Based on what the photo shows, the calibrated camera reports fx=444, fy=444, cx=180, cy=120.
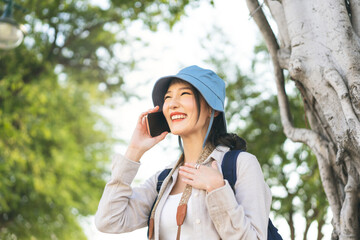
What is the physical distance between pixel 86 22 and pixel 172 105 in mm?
8706

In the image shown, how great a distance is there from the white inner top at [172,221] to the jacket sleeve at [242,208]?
20 centimetres

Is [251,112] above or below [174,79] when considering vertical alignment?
below

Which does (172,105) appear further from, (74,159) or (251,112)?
(74,159)

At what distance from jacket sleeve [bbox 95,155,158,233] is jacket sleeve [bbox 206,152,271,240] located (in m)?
0.61

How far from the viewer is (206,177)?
2197 millimetres

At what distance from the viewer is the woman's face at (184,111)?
8.36ft

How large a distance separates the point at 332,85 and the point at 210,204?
96 cm

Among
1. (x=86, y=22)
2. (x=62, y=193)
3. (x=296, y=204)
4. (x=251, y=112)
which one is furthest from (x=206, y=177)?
(x=62, y=193)

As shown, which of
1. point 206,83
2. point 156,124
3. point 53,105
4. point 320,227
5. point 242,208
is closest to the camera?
point 242,208

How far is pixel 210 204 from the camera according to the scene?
2.12 metres

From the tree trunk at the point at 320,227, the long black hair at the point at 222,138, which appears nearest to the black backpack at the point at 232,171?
the long black hair at the point at 222,138

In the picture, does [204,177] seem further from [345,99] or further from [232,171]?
[345,99]

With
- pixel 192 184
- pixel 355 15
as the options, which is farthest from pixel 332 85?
pixel 192 184

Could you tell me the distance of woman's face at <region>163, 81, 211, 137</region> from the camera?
2.55 meters
